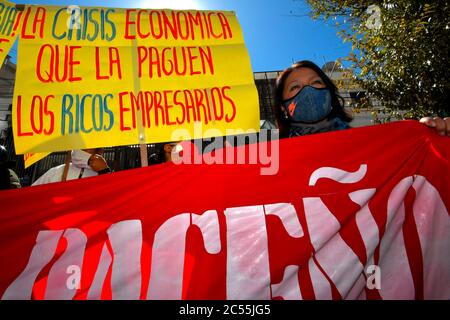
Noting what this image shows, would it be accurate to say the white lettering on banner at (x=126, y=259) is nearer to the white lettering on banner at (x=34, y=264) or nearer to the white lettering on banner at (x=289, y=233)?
the white lettering on banner at (x=34, y=264)

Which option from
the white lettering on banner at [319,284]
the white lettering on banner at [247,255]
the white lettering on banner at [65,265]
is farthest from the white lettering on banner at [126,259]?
the white lettering on banner at [319,284]

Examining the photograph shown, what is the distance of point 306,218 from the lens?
1.55 metres

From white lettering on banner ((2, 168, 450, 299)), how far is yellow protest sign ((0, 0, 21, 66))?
1393 mm

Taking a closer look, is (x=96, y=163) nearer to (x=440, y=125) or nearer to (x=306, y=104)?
(x=306, y=104)

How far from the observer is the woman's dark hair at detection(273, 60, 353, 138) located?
2174 millimetres

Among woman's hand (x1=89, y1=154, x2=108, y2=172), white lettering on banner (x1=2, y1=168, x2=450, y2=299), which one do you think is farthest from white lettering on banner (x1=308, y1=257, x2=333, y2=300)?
woman's hand (x1=89, y1=154, x2=108, y2=172)

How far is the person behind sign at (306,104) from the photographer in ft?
6.73

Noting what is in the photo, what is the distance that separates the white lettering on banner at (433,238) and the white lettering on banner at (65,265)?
180 centimetres

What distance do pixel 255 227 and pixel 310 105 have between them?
3.45ft

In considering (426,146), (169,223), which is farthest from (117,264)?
(426,146)

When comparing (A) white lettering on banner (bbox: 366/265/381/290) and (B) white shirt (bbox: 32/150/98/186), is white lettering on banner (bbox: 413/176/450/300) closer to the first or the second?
(A) white lettering on banner (bbox: 366/265/381/290)

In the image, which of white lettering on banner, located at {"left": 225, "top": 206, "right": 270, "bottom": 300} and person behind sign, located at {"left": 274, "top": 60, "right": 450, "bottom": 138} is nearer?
white lettering on banner, located at {"left": 225, "top": 206, "right": 270, "bottom": 300}

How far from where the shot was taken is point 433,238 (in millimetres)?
1485

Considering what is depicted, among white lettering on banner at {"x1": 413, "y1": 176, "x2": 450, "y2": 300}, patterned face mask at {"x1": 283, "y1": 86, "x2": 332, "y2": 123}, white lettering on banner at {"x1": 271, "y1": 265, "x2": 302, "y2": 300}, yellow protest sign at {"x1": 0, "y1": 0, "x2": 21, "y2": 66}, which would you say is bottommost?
white lettering on banner at {"x1": 271, "y1": 265, "x2": 302, "y2": 300}
